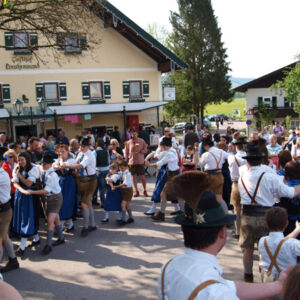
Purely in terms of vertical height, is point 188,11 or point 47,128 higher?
point 188,11

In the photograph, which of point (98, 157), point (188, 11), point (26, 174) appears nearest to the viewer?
point (26, 174)

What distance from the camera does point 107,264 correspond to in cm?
607

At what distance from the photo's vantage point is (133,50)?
26203 millimetres

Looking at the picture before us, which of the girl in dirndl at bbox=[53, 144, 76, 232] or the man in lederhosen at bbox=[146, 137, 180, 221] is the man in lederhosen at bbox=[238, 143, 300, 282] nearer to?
the man in lederhosen at bbox=[146, 137, 180, 221]

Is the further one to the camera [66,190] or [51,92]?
[51,92]

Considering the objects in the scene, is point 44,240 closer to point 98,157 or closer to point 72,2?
point 98,157

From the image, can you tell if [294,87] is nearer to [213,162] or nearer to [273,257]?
[213,162]

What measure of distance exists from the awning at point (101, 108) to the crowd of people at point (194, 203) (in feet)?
38.6

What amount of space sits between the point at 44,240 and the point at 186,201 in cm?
586

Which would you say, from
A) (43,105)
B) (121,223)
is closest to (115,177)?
(121,223)

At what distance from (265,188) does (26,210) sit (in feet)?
13.7

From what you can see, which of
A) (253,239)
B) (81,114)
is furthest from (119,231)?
(81,114)

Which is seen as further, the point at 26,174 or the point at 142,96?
the point at 142,96

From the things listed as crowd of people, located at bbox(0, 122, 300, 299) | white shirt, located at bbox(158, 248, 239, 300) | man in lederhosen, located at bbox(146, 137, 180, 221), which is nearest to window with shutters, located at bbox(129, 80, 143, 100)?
crowd of people, located at bbox(0, 122, 300, 299)
